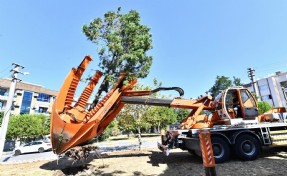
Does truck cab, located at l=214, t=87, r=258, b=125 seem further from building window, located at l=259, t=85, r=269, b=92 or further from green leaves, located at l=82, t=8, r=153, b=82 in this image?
building window, located at l=259, t=85, r=269, b=92

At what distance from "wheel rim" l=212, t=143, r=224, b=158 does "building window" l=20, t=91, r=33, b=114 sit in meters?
53.6

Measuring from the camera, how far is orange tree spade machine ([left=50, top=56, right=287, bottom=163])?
8.87m

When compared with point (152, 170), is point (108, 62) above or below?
above

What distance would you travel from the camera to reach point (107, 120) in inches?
438

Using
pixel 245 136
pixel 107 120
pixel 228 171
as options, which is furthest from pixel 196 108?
pixel 107 120

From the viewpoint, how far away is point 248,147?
10188mm

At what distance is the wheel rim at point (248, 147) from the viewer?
10.1 meters

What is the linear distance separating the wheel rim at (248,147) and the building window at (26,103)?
5427cm

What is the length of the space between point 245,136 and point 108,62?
970 centimetres

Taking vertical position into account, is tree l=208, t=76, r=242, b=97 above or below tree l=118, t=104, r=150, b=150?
above

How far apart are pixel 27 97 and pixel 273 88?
66705mm

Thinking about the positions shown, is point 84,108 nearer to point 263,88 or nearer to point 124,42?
point 124,42

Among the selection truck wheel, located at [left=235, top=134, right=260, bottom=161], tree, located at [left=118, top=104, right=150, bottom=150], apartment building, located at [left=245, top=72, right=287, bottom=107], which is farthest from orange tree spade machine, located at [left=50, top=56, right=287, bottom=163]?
apartment building, located at [left=245, top=72, right=287, bottom=107]

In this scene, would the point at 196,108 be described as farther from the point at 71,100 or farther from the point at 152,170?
the point at 71,100
